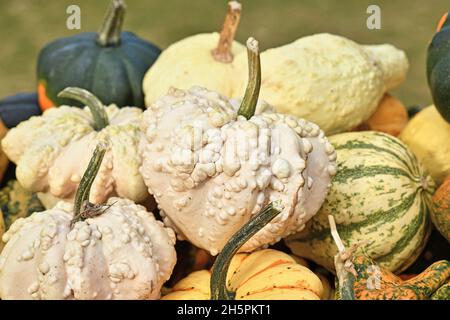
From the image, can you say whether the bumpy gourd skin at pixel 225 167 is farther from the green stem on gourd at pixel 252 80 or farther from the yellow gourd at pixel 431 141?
the yellow gourd at pixel 431 141

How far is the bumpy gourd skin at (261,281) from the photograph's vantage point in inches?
53.1

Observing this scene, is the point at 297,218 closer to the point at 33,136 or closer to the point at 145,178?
the point at 145,178

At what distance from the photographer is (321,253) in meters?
1.63

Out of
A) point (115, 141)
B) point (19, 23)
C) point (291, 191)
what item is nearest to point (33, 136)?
point (115, 141)

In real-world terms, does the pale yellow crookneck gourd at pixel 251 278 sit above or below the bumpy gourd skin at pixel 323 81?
below

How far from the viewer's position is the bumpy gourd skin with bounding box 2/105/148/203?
1545 mm

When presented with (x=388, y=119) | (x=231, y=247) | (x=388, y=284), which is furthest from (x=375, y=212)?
(x=388, y=119)

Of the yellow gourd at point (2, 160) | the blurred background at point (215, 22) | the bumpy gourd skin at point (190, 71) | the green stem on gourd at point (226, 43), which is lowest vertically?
the blurred background at point (215, 22)

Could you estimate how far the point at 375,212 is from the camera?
1566 mm

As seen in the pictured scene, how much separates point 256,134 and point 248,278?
31 cm

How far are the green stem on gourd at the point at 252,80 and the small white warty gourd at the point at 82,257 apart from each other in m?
0.32

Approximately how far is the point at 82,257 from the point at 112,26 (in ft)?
3.51

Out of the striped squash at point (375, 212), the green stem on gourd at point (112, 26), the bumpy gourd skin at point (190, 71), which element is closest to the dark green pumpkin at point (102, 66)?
the green stem on gourd at point (112, 26)

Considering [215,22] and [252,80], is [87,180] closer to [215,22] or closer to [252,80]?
[252,80]
